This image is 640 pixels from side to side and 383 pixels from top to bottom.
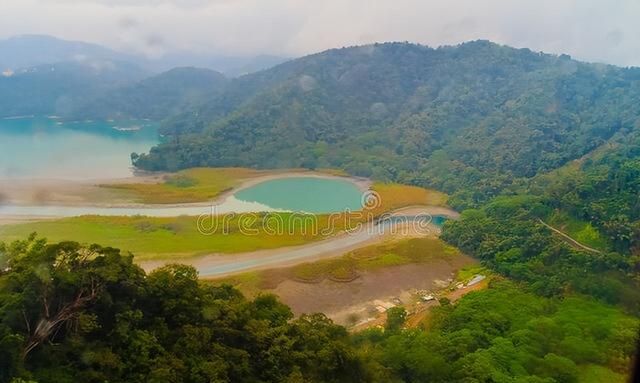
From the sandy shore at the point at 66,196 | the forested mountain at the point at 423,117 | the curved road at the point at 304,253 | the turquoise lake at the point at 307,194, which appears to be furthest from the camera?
the forested mountain at the point at 423,117

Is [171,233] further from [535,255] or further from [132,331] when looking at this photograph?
[535,255]

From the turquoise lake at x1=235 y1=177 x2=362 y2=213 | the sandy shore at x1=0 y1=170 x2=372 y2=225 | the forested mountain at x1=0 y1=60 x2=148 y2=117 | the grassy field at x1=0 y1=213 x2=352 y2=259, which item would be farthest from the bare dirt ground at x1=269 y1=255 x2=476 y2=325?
the forested mountain at x1=0 y1=60 x2=148 y2=117

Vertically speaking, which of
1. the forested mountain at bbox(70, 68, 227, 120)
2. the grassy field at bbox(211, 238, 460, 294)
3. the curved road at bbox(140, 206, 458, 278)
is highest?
the forested mountain at bbox(70, 68, 227, 120)

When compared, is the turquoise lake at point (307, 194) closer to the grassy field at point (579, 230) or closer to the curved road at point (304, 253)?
the curved road at point (304, 253)

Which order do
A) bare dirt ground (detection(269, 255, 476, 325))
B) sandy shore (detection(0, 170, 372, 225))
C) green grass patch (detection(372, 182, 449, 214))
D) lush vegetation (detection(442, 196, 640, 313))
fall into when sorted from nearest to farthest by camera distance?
lush vegetation (detection(442, 196, 640, 313)) → bare dirt ground (detection(269, 255, 476, 325)) → sandy shore (detection(0, 170, 372, 225)) → green grass patch (detection(372, 182, 449, 214))

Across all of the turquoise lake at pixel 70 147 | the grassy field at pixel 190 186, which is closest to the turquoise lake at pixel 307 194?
the grassy field at pixel 190 186

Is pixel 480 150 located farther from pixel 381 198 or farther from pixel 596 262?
pixel 596 262

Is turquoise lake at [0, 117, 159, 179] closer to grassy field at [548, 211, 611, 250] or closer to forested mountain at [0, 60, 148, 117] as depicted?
forested mountain at [0, 60, 148, 117]
